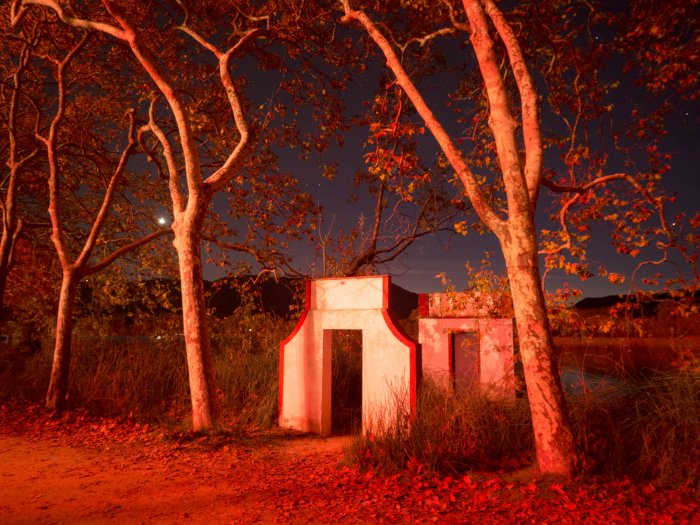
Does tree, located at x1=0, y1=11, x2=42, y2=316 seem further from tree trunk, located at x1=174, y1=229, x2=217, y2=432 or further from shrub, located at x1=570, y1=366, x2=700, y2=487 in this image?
shrub, located at x1=570, y1=366, x2=700, y2=487

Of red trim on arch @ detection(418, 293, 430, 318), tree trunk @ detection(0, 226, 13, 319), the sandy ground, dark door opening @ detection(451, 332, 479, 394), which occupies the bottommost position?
the sandy ground

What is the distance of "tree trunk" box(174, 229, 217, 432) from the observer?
8047 millimetres

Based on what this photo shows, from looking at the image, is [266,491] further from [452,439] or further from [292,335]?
[292,335]

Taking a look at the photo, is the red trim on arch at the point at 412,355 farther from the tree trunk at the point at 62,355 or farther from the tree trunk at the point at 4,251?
the tree trunk at the point at 4,251

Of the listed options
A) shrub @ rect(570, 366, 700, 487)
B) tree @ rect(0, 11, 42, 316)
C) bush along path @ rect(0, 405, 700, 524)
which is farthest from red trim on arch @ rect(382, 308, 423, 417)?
tree @ rect(0, 11, 42, 316)

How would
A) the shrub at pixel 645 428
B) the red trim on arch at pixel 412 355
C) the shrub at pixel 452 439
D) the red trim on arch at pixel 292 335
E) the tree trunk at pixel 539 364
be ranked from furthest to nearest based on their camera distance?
1. the red trim on arch at pixel 292 335
2. the red trim on arch at pixel 412 355
3. the shrub at pixel 452 439
4. the shrub at pixel 645 428
5. the tree trunk at pixel 539 364

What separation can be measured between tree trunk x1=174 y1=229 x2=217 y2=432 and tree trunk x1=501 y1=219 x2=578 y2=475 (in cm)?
497

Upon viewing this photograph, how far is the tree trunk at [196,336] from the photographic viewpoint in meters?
8.05

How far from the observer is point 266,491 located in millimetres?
5816

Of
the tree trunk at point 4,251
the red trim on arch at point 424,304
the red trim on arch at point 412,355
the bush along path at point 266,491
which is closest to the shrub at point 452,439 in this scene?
the bush along path at point 266,491

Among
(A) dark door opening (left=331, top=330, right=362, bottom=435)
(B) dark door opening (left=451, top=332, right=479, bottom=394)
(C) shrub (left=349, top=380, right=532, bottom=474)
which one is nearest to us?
(C) shrub (left=349, top=380, right=532, bottom=474)

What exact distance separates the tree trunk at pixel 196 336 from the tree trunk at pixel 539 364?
16.3 ft

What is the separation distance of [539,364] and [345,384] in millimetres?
5967

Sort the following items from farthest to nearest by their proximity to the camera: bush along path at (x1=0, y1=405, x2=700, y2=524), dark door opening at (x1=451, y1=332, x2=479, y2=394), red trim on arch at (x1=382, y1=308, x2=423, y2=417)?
dark door opening at (x1=451, y1=332, x2=479, y2=394), red trim on arch at (x1=382, y1=308, x2=423, y2=417), bush along path at (x1=0, y1=405, x2=700, y2=524)
